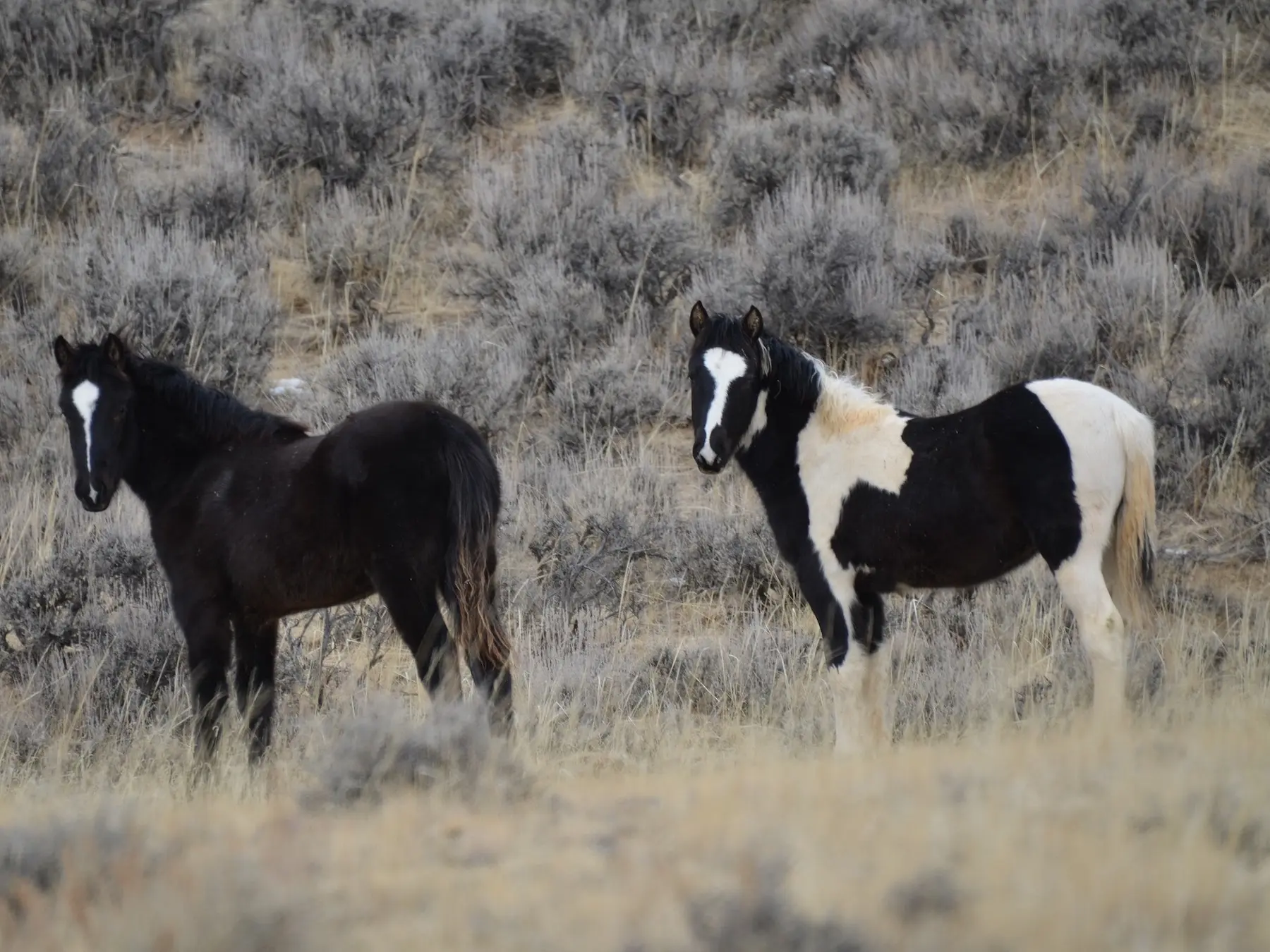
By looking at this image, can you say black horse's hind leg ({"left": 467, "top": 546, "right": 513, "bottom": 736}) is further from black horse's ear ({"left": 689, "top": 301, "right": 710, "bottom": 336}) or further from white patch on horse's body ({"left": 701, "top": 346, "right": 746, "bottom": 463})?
black horse's ear ({"left": 689, "top": 301, "right": 710, "bottom": 336})

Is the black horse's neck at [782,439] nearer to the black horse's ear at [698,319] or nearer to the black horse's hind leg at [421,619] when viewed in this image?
the black horse's ear at [698,319]

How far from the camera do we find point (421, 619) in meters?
Answer: 6.09

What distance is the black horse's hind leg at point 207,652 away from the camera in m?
6.25

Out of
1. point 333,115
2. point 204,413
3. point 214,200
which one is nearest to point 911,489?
Result: point 204,413

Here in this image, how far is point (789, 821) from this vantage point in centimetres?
403

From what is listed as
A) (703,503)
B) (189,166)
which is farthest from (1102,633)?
(189,166)

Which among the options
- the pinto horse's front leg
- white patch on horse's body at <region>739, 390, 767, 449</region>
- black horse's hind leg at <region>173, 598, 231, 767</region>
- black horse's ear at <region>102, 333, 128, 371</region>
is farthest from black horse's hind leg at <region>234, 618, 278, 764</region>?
the pinto horse's front leg

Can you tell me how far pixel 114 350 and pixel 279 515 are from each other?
3.68 feet

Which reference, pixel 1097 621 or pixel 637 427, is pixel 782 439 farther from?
pixel 637 427

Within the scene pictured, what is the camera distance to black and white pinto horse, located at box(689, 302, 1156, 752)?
6.00 metres

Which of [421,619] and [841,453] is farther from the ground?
[841,453]

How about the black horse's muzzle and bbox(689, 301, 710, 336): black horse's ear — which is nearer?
the black horse's muzzle

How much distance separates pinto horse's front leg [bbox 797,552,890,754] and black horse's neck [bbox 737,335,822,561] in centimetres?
26

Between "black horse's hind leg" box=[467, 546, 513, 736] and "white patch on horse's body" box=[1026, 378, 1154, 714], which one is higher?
"white patch on horse's body" box=[1026, 378, 1154, 714]
